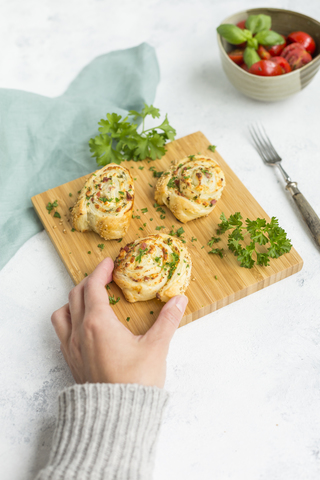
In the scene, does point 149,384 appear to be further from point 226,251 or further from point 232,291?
point 226,251

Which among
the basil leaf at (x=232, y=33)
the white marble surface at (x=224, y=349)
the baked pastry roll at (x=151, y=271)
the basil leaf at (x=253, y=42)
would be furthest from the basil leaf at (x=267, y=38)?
the baked pastry roll at (x=151, y=271)

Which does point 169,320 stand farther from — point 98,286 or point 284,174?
point 284,174

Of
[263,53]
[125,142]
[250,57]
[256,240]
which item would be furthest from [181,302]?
[263,53]

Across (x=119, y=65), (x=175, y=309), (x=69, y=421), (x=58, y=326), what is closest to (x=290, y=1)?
(x=119, y=65)

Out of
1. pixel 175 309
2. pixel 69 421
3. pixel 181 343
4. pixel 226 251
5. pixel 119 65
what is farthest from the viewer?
pixel 119 65

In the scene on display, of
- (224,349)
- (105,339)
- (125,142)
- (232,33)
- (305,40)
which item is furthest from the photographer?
(305,40)

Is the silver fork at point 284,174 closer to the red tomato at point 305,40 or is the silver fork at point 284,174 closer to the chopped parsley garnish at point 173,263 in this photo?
the red tomato at point 305,40
